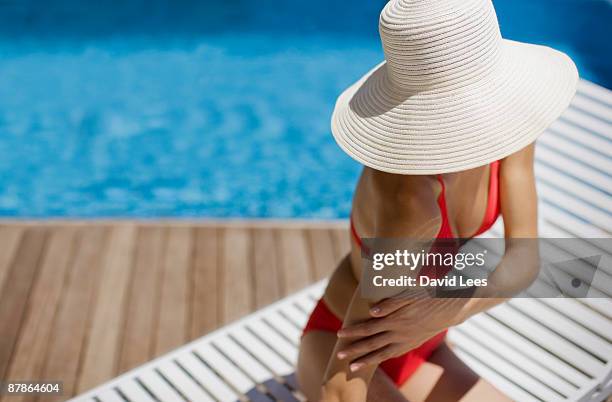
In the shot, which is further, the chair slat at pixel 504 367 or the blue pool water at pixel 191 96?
the blue pool water at pixel 191 96

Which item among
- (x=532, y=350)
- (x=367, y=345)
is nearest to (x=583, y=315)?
(x=532, y=350)

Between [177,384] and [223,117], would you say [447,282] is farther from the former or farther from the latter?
[223,117]

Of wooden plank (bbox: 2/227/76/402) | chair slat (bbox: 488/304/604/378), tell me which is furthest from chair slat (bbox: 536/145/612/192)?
wooden plank (bbox: 2/227/76/402)

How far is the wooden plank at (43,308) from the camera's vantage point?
375 centimetres

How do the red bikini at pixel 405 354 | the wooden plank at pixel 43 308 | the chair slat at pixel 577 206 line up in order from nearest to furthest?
the red bikini at pixel 405 354 < the chair slat at pixel 577 206 < the wooden plank at pixel 43 308

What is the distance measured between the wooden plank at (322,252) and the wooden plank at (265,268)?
0.63ft

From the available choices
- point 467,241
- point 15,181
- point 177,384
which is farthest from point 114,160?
point 467,241

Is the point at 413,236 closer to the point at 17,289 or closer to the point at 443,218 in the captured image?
the point at 443,218

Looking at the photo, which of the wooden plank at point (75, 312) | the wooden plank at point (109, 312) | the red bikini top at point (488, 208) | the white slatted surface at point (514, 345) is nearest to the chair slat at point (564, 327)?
the white slatted surface at point (514, 345)

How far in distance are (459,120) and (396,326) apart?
552 millimetres

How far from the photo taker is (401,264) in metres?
2.07

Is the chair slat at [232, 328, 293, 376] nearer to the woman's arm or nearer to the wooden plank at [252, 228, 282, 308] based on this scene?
the wooden plank at [252, 228, 282, 308]

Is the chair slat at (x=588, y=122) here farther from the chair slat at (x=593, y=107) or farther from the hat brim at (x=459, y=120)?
the hat brim at (x=459, y=120)

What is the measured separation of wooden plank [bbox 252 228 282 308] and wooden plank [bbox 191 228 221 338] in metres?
0.20
